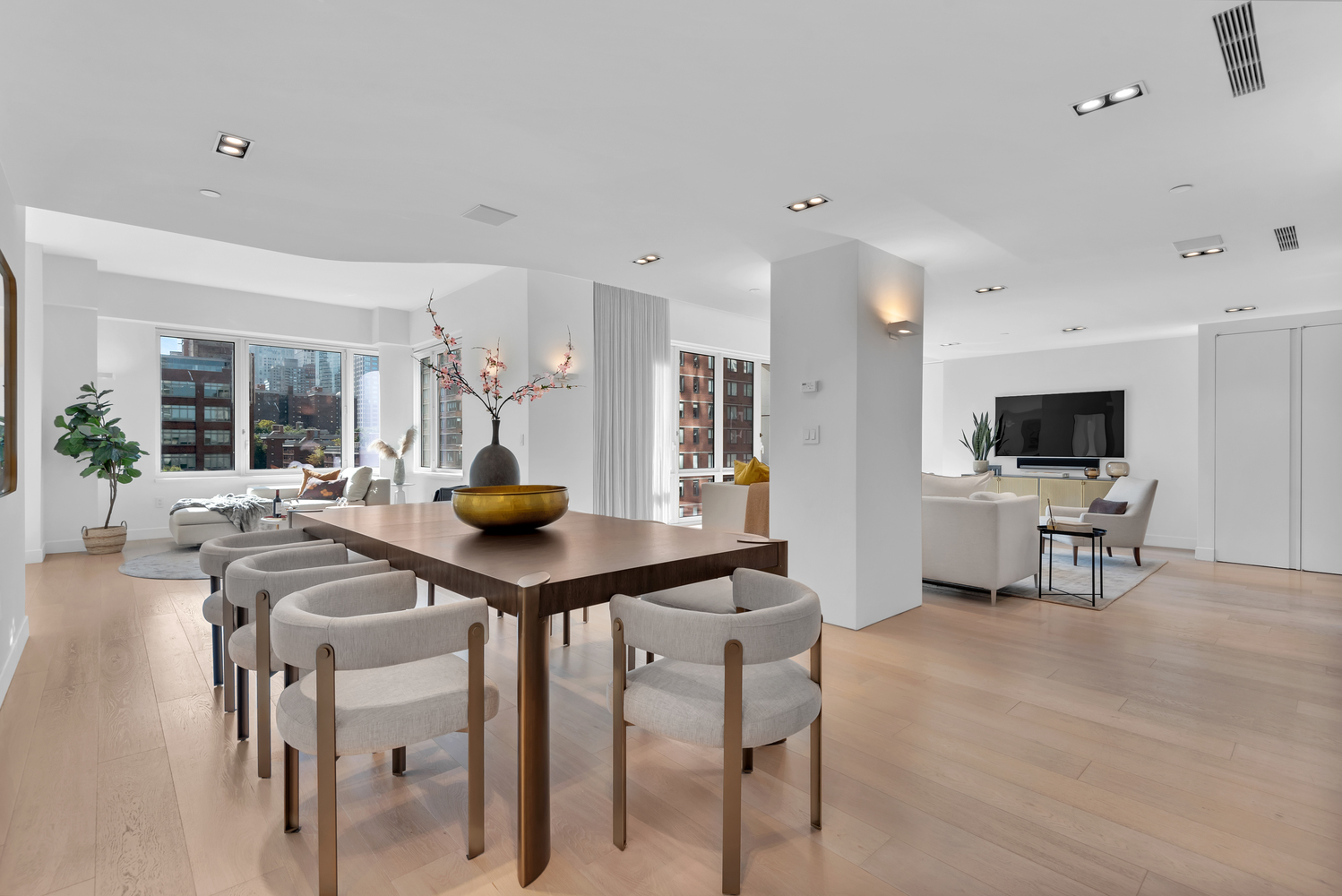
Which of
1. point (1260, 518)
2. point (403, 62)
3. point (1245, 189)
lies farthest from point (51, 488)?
point (1260, 518)

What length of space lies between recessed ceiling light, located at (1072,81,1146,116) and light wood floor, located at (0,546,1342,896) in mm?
2337

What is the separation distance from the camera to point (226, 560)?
252 cm

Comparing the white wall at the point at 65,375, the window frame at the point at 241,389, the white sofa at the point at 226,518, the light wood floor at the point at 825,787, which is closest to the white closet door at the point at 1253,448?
the light wood floor at the point at 825,787

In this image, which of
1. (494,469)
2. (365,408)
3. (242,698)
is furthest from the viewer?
(365,408)

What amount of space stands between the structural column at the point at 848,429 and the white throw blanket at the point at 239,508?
5.24 m

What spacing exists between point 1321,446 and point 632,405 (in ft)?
20.5

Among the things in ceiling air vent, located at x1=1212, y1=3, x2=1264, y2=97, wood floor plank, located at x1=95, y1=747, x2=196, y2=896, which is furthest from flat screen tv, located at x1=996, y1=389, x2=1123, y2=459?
wood floor plank, located at x1=95, y1=747, x2=196, y2=896

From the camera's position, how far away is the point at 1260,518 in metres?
5.95

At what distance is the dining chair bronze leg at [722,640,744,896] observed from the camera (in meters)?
1.57

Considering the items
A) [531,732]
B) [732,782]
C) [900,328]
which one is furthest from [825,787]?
[900,328]

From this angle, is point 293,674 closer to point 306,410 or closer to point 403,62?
point 403,62

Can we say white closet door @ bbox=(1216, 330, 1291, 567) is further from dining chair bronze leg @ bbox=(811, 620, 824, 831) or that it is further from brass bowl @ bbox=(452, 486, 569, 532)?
brass bowl @ bbox=(452, 486, 569, 532)

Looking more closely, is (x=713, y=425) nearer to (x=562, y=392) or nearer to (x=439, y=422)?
(x=562, y=392)

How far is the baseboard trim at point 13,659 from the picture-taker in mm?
2771
